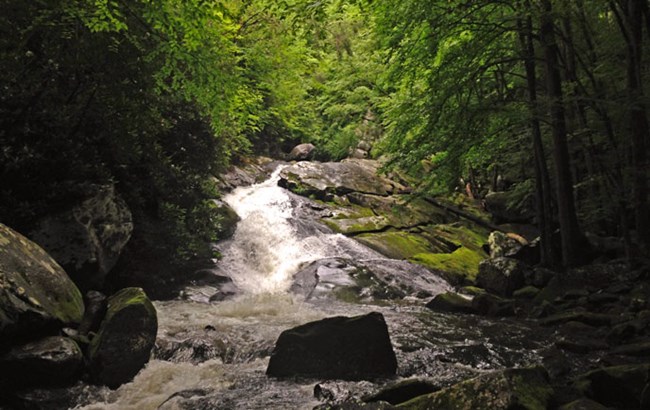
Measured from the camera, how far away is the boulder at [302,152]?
31.2 metres

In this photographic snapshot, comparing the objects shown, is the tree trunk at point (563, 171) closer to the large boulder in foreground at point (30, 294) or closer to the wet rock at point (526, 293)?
the wet rock at point (526, 293)

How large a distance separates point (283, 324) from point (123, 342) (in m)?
3.51

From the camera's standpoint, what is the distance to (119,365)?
5730 millimetres

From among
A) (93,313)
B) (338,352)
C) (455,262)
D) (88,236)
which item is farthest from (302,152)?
(338,352)

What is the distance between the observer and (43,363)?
5.09m

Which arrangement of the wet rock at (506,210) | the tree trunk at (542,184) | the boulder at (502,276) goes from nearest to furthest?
the boulder at (502,276) < the tree trunk at (542,184) < the wet rock at (506,210)

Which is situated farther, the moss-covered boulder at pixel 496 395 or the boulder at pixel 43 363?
the boulder at pixel 43 363

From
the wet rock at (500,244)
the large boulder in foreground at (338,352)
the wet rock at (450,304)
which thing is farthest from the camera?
the wet rock at (500,244)

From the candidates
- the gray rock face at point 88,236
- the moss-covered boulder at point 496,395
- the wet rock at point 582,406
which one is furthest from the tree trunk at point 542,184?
the gray rock face at point 88,236

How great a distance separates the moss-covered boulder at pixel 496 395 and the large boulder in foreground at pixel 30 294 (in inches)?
174

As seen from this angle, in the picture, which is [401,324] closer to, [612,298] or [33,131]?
[612,298]

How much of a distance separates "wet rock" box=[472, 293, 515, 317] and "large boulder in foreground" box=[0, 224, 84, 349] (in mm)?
8495

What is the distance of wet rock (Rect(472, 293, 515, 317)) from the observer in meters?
10.2

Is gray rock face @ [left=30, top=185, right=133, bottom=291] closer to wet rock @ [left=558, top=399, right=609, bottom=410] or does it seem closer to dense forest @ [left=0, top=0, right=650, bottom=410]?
dense forest @ [left=0, top=0, right=650, bottom=410]
